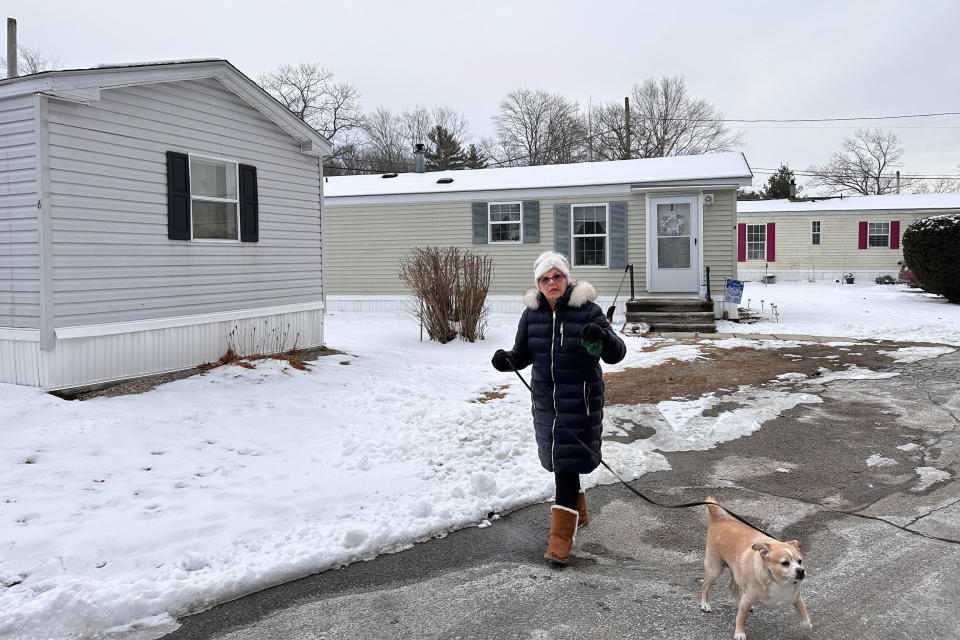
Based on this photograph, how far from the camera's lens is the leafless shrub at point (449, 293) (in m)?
11.5

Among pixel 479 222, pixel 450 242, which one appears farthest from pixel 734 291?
pixel 450 242

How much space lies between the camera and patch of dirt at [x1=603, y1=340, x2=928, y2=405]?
27.1 feet

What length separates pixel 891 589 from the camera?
11.1ft

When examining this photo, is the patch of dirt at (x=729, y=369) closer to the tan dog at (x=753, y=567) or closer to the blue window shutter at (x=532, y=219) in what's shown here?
the tan dog at (x=753, y=567)

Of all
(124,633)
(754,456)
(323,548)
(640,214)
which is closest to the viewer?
(124,633)

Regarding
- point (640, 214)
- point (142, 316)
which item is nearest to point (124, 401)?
point (142, 316)

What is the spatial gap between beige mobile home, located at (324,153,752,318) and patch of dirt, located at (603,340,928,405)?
4.43m

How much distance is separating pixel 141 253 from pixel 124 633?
18.2 ft

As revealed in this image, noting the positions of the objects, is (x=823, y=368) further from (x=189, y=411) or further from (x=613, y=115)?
(x=613, y=115)

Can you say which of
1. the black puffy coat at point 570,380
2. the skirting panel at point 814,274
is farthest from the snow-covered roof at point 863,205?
the black puffy coat at point 570,380

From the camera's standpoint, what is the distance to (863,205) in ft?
85.7

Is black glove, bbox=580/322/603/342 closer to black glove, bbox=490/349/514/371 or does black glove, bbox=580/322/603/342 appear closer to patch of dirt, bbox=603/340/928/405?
black glove, bbox=490/349/514/371

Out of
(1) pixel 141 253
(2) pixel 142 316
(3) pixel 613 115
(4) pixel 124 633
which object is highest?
(3) pixel 613 115

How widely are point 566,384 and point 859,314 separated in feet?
45.2
